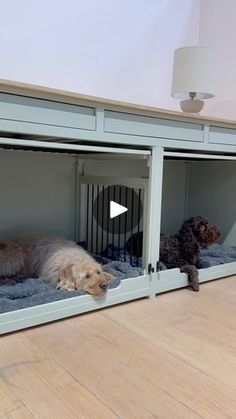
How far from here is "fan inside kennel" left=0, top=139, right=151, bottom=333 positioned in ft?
4.68

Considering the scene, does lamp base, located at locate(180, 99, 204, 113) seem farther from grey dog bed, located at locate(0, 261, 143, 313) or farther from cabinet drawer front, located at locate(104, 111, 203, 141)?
grey dog bed, located at locate(0, 261, 143, 313)

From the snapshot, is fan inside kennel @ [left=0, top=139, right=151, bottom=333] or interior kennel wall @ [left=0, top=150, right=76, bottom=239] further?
interior kennel wall @ [left=0, top=150, right=76, bottom=239]

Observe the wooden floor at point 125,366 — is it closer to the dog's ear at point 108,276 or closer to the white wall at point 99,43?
the dog's ear at point 108,276

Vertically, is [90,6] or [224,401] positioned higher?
[90,6]

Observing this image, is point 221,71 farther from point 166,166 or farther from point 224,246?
point 224,246

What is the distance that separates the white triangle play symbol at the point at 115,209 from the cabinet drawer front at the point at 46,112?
89 centimetres

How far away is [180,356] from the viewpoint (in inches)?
41.8

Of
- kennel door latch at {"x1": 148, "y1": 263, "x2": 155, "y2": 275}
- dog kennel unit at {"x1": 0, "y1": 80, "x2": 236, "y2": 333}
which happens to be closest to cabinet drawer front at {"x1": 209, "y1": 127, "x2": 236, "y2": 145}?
dog kennel unit at {"x1": 0, "y1": 80, "x2": 236, "y2": 333}

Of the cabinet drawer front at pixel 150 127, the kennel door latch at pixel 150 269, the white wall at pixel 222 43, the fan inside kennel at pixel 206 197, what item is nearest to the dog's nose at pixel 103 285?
the kennel door latch at pixel 150 269

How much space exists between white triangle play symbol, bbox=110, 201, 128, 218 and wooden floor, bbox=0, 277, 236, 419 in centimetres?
79

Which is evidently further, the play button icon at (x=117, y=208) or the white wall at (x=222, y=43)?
the white wall at (x=222, y=43)

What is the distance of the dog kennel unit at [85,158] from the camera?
1.16m

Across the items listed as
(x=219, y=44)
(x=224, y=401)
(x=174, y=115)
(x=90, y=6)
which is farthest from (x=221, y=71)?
(x=224, y=401)

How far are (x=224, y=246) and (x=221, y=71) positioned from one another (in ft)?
3.78
